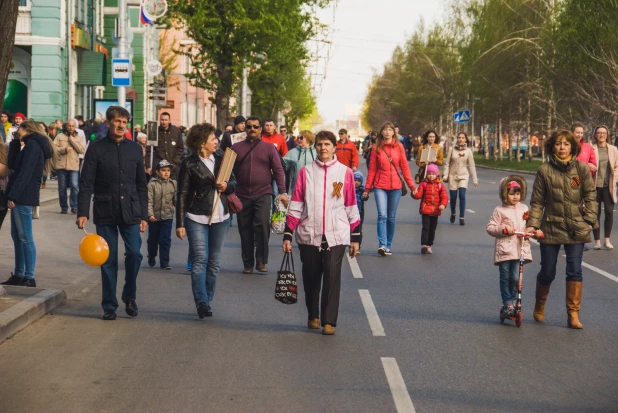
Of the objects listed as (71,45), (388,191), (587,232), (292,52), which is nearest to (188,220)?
(587,232)

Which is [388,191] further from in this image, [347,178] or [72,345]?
[72,345]

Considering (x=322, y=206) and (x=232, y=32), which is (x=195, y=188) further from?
(x=232, y=32)

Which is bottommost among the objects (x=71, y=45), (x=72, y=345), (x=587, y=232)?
(x=72, y=345)

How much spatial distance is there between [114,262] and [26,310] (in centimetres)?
87

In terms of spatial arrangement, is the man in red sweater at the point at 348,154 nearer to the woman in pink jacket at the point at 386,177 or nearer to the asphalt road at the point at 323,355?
the woman in pink jacket at the point at 386,177

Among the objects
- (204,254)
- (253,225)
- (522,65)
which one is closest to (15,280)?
(204,254)

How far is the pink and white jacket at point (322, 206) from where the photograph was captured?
9242 mm

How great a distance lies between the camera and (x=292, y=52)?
51000 millimetres

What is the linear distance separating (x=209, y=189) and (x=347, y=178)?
55.6 inches

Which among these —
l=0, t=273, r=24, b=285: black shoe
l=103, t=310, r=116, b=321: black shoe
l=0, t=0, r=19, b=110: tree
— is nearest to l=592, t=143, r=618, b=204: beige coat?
l=0, t=273, r=24, b=285: black shoe

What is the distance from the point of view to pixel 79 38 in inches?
1592

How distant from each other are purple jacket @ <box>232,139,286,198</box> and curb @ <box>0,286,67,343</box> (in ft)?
9.81

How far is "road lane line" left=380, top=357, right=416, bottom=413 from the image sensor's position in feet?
21.9

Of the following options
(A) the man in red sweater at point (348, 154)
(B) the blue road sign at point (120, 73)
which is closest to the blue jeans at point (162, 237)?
(A) the man in red sweater at point (348, 154)
